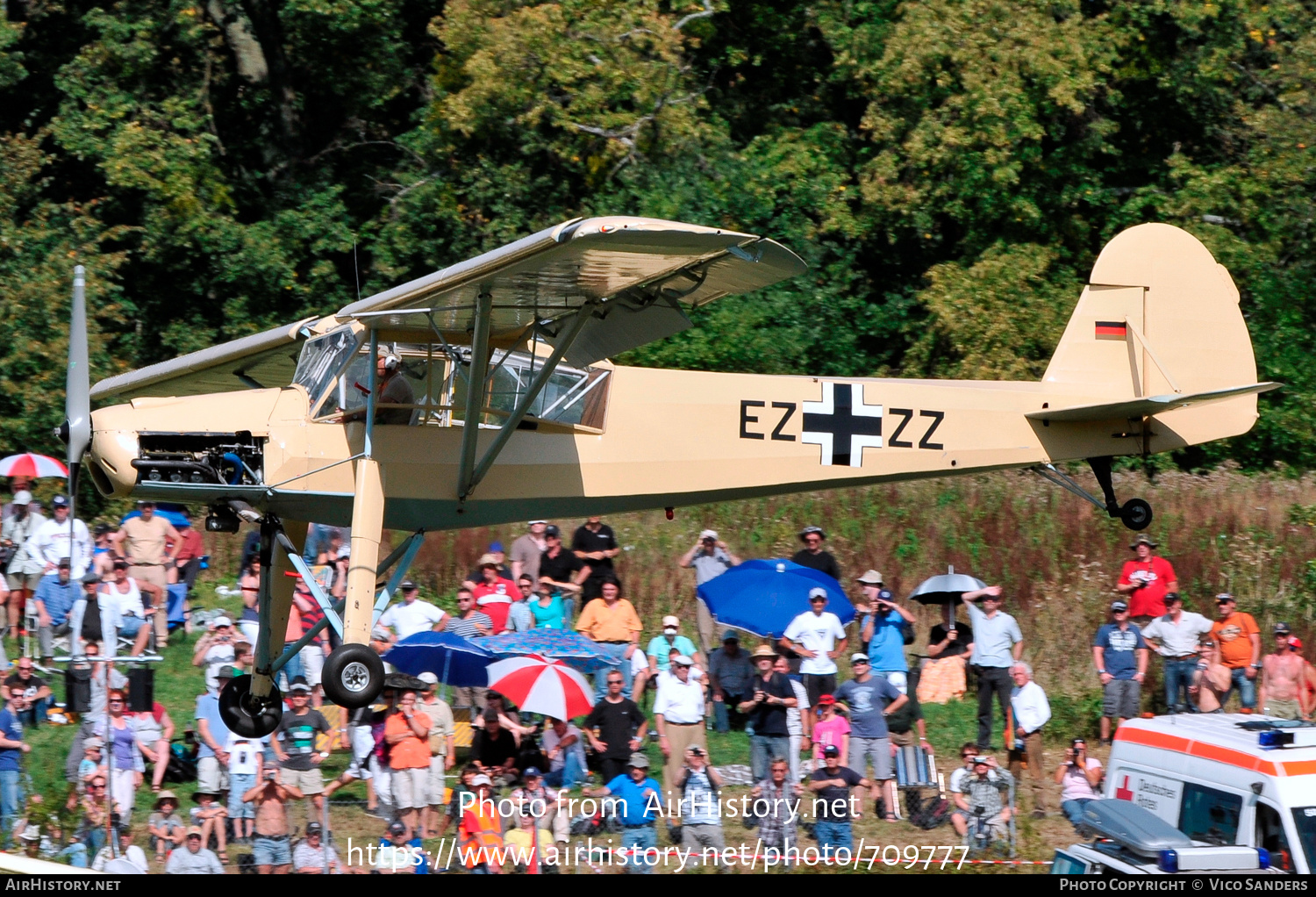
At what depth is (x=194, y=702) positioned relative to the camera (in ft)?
43.2

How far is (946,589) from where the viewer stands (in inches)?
547

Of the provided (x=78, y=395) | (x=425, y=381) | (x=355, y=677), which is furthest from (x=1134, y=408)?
(x=78, y=395)

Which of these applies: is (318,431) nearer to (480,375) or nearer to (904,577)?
(480,375)

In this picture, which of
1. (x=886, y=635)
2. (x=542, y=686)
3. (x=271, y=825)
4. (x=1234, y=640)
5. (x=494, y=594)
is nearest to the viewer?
(x=271, y=825)

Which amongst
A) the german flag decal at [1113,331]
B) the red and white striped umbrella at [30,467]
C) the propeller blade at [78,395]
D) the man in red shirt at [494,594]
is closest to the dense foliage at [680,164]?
the red and white striped umbrella at [30,467]

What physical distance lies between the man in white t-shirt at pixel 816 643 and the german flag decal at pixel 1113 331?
2.89 m

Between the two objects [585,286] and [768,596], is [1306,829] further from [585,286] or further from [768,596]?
[768,596]

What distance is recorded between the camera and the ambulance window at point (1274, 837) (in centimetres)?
783

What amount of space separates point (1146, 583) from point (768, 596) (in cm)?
333

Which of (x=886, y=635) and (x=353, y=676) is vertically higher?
(x=886, y=635)

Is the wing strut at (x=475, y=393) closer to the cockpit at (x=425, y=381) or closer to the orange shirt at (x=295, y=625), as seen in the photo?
the cockpit at (x=425, y=381)

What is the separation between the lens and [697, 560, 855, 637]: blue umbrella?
42.4ft

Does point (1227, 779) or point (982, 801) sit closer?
point (1227, 779)

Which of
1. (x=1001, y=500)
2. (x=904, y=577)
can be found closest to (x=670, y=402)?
(x=904, y=577)
